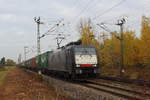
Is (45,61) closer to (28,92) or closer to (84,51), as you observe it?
(84,51)

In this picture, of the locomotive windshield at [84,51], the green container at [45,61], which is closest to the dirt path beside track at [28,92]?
the locomotive windshield at [84,51]

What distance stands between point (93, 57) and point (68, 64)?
2094 mm

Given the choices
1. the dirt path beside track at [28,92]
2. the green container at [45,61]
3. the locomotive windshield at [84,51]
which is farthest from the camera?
the green container at [45,61]

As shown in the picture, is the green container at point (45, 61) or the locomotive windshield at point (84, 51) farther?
the green container at point (45, 61)

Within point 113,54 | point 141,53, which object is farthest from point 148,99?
point 113,54

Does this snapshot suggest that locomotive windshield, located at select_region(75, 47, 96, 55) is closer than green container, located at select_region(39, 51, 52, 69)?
Yes

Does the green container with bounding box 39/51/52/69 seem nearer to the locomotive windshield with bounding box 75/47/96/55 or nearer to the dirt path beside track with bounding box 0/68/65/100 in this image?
the locomotive windshield with bounding box 75/47/96/55

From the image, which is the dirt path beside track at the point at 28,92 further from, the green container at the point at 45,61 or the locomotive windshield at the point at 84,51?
the green container at the point at 45,61

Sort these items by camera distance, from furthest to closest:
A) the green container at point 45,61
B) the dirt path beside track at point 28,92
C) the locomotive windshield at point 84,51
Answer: the green container at point 45,61, the locomotive windshield at point 84,51, the dirt path beside track at point 28,92

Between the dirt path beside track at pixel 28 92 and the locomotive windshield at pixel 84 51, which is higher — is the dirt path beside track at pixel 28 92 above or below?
below

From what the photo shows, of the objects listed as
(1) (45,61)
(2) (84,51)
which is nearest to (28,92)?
(2) (84,51)

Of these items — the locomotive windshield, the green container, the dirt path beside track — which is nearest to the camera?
the dirt path beside track

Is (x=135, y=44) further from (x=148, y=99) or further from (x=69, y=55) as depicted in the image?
(x=148, y=99)

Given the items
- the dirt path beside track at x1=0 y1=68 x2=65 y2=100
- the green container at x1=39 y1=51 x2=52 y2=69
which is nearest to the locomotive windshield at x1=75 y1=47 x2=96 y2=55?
the dirt path beside track at x1=0 y1=68 x2=65 y2=100
